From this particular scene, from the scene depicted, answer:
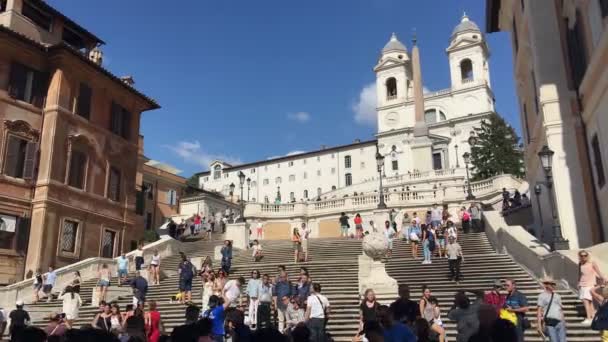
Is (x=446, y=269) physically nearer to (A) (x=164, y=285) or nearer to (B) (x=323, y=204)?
(A) (x=164, y=285)

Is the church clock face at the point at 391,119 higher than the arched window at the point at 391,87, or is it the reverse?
the arched window at the point at 391,87

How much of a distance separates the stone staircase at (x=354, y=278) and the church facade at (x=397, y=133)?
47789 mm

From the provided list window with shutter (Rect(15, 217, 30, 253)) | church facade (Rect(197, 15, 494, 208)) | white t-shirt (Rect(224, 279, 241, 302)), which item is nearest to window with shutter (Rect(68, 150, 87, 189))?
window with shutter (Rect(15, 217, 30, 253))

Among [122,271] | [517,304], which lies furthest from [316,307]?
[122,271]

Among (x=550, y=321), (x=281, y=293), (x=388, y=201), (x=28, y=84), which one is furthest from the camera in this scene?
(x=388, y=201)

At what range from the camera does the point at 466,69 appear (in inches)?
3590

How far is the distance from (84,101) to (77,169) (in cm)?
382

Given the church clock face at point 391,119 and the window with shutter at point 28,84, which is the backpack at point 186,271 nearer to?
the window with shutter at point 28,84

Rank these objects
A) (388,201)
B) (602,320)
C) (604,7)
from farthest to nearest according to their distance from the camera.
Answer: (388,201), (604,7), (602,320)

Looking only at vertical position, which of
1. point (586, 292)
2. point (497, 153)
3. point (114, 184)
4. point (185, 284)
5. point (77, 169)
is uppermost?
point (497, 153)

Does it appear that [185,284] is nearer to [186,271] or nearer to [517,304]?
[186,271]

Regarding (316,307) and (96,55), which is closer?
(316,307)

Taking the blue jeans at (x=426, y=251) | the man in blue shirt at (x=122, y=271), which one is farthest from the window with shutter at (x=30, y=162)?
the blue jeans at (x=426, y=251)

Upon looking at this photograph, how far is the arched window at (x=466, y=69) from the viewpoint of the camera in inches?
3534
